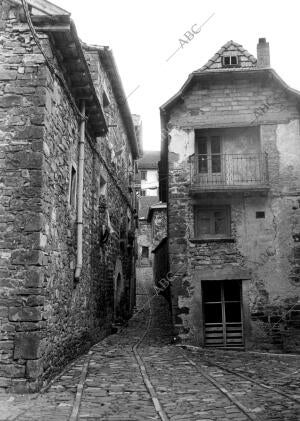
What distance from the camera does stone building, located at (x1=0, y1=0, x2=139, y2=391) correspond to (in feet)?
21.0

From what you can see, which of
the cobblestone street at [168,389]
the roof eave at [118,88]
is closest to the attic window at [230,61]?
the roof eave at [118,88]

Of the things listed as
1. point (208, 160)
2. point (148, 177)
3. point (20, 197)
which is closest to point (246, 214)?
point (208, 160)

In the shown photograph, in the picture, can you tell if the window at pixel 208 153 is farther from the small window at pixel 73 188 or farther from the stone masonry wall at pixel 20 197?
the stone masonry wall at pixel 20 197

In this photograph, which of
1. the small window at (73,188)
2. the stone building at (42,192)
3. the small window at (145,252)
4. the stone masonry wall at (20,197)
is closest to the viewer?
the stone masonry wall at (20,197)

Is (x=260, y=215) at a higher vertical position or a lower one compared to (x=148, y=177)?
lower

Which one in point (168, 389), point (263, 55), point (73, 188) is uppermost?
point (263, 55)

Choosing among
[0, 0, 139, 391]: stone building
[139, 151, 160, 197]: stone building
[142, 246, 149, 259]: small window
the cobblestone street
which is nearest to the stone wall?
the cobblestone street

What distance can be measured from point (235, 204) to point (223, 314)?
2.94 m

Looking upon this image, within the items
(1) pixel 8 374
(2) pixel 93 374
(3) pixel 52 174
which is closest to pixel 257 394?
(2) pixel 93 374

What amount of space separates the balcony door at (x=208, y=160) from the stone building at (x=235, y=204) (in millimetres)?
28

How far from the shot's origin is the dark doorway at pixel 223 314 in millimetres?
11625

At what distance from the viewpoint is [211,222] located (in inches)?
480

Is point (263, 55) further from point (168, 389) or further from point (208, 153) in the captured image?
point (168, 389)

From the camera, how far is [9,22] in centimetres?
720
